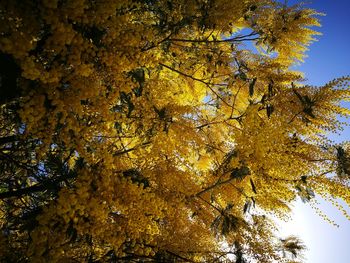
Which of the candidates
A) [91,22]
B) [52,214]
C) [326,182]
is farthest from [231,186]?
[91,22]

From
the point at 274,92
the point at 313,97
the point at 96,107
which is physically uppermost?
the point at 274,92

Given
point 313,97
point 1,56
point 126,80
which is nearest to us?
point 1,56

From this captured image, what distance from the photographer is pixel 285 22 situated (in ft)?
22.7

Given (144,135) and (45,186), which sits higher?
(144,135)

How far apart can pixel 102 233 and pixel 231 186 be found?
2.78 metres

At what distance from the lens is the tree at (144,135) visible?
261 centimetres

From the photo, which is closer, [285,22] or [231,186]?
[231,186]

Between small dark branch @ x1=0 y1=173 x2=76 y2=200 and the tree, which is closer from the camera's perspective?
Answer: the tree

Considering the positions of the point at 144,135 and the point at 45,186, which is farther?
the point at 144,135

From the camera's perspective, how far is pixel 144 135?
4.78 m

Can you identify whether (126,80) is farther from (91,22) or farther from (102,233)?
(102,233)

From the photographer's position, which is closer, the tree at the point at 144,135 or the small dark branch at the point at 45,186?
the tree at the point at 144,135

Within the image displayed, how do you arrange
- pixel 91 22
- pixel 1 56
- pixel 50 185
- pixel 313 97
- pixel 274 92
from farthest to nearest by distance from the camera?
1. pixel 274 92
2. pixel 313 97
3. pixel 50 185
4. pixel 1 56
5. pixel 91 22

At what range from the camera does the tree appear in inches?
103
